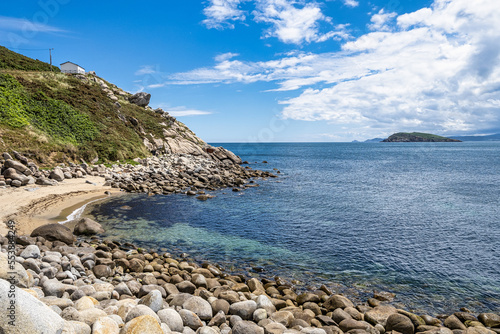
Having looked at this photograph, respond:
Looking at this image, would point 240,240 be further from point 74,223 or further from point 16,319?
point 16,319

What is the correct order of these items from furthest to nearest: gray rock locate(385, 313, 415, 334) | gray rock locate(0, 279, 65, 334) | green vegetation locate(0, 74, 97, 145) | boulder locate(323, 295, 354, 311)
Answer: green vegetation locate(0, 74, 97, 145)
boulder locate(323, 295, 354, 311)
gray rock locate(385, 313, 415, 334)
gray rock locate(0, 279, 65, 334)

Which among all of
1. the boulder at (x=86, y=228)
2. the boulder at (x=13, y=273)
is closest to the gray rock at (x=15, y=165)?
the boulder at (x=86, y=228)

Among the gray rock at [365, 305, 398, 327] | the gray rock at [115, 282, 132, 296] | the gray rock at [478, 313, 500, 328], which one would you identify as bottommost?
the gray rock at [478, 313, 500, 328]

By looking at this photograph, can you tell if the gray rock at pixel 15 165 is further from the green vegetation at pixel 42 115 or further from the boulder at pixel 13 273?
the boulder at pixel 13 273

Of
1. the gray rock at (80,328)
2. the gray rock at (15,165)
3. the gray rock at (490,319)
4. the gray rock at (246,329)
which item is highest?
the gray rock at (15,165)

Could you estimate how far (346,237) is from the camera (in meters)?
20.2

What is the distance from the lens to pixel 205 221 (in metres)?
23.8

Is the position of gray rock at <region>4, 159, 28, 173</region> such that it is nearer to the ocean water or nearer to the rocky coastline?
the ocean water

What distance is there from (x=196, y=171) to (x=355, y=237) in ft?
107

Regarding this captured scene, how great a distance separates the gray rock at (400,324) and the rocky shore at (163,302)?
0.03 m

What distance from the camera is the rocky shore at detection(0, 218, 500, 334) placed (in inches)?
253

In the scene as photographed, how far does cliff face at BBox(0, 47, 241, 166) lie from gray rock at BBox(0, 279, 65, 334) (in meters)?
32.7

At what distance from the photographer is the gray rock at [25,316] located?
536 centimetres

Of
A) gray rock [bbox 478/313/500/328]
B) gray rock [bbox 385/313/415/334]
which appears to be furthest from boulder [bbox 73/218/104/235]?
gray rock [bbox 478/313/500/328]
